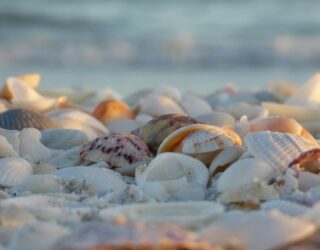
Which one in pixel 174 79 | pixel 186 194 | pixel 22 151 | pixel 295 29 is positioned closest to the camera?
pixel 186 194

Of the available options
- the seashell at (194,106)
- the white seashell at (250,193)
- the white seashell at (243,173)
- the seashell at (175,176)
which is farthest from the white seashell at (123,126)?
the white seashell at (250,193)

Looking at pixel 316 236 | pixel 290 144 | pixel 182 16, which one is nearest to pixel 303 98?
pixel 290 144

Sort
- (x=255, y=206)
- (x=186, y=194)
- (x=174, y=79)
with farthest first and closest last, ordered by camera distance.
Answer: (x=174, y=79) → (x=186, y=194) → (x=255, y=206)

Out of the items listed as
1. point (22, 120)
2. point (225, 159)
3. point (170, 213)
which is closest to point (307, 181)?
point (225, 159)

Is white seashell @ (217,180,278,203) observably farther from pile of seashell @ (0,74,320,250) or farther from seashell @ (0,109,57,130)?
seashell @ (0,109,57,130)

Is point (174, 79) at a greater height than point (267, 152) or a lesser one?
lesser

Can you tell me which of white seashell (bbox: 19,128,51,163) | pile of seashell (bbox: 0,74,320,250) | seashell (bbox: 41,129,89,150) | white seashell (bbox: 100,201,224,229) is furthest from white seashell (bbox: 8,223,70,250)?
seashell (bbox: 41,129,89,150)

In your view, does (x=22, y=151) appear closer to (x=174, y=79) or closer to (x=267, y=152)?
(x=267, y=152)
